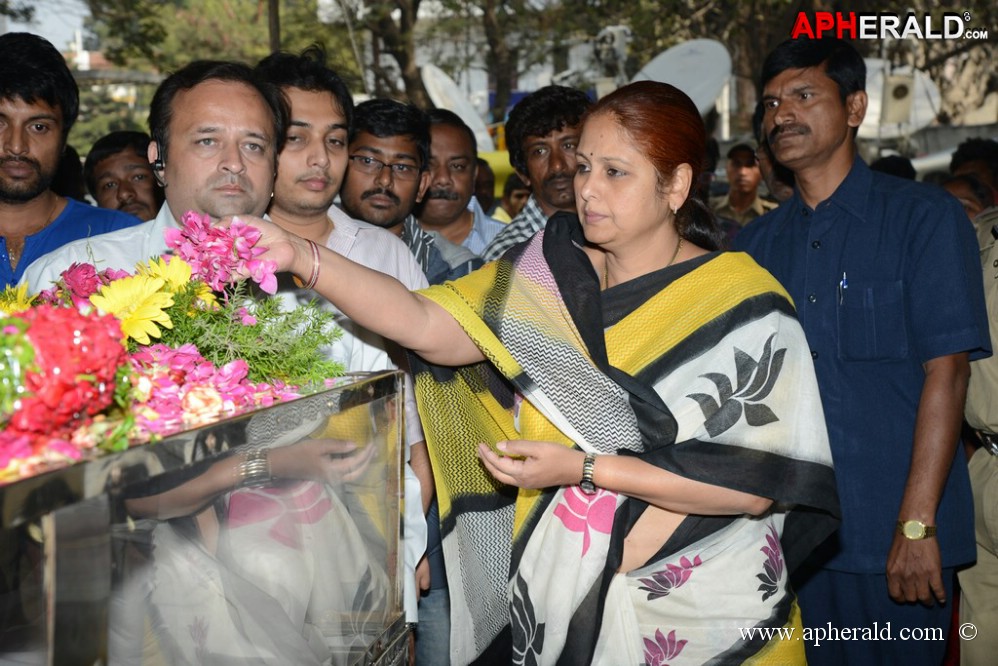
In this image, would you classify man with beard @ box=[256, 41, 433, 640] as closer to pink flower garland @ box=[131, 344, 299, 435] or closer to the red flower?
pink flower garland @ box=[131, 344, 299, 435]

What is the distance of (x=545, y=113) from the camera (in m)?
4.30

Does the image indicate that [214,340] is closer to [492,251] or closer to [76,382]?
[76,382]

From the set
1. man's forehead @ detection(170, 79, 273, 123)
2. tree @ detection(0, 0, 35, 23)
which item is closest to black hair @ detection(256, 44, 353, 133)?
man's forehead @ detection(170, 79, 273, 123)

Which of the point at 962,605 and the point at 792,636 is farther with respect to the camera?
the point at 962,605

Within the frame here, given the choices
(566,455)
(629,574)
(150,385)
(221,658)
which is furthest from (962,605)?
(150,385)

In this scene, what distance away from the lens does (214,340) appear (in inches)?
70.9

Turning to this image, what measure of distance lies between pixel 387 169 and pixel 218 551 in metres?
2.45

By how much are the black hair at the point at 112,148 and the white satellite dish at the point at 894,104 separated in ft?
34.1

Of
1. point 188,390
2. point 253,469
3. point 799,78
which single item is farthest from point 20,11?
point 253,469

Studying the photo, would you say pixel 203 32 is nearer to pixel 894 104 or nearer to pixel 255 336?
pixel 894 104

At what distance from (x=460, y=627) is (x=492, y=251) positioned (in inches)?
64.1

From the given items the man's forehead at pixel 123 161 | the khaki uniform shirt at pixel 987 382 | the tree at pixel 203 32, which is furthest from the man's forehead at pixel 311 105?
the tree at pixel 203 32

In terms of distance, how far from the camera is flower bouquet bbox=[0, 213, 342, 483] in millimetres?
1258

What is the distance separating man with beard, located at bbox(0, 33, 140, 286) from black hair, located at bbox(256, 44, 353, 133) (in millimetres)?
836
